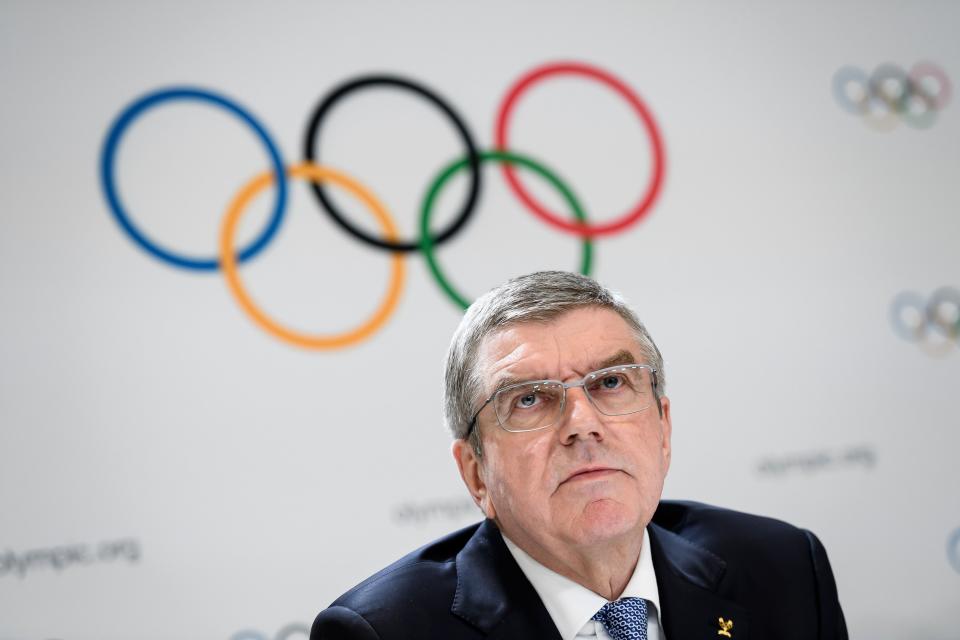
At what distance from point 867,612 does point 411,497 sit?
1.92 meters

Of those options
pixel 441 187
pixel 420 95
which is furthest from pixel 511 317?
pixel 420 95

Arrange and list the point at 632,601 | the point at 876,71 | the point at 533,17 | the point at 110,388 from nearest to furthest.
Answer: the point at 632,601 → the point at 110,388 → the point at 533,17 → the point at 876,71

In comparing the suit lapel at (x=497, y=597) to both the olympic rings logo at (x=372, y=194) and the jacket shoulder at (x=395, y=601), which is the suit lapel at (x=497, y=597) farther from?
the olympic rings logo at (x=372, y=194)

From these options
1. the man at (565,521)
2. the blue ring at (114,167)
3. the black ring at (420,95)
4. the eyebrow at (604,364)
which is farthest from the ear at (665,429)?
the blue ring at (114,167)

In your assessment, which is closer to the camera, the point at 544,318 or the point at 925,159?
the point at 544,318

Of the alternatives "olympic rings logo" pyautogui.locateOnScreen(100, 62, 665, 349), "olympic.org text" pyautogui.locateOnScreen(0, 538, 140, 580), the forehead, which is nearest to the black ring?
"olympic rings logo" pyautogui.locateOnScreen(100, 62, 665, 349)

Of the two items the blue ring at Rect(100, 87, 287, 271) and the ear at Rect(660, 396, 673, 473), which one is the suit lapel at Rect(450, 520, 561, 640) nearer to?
the ear at Rect(660, 396, 673, 473)

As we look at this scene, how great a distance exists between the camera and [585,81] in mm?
3447

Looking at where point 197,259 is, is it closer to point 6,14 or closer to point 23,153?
point 23,153

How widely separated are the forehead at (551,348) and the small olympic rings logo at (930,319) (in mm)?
2571

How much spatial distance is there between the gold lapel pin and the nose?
0.42 m

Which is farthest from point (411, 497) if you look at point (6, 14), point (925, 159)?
point (925, 159)

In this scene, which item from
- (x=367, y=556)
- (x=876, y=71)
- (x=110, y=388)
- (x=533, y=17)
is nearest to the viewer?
(x=110, y=388)

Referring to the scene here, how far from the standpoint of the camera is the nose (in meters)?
1.49
